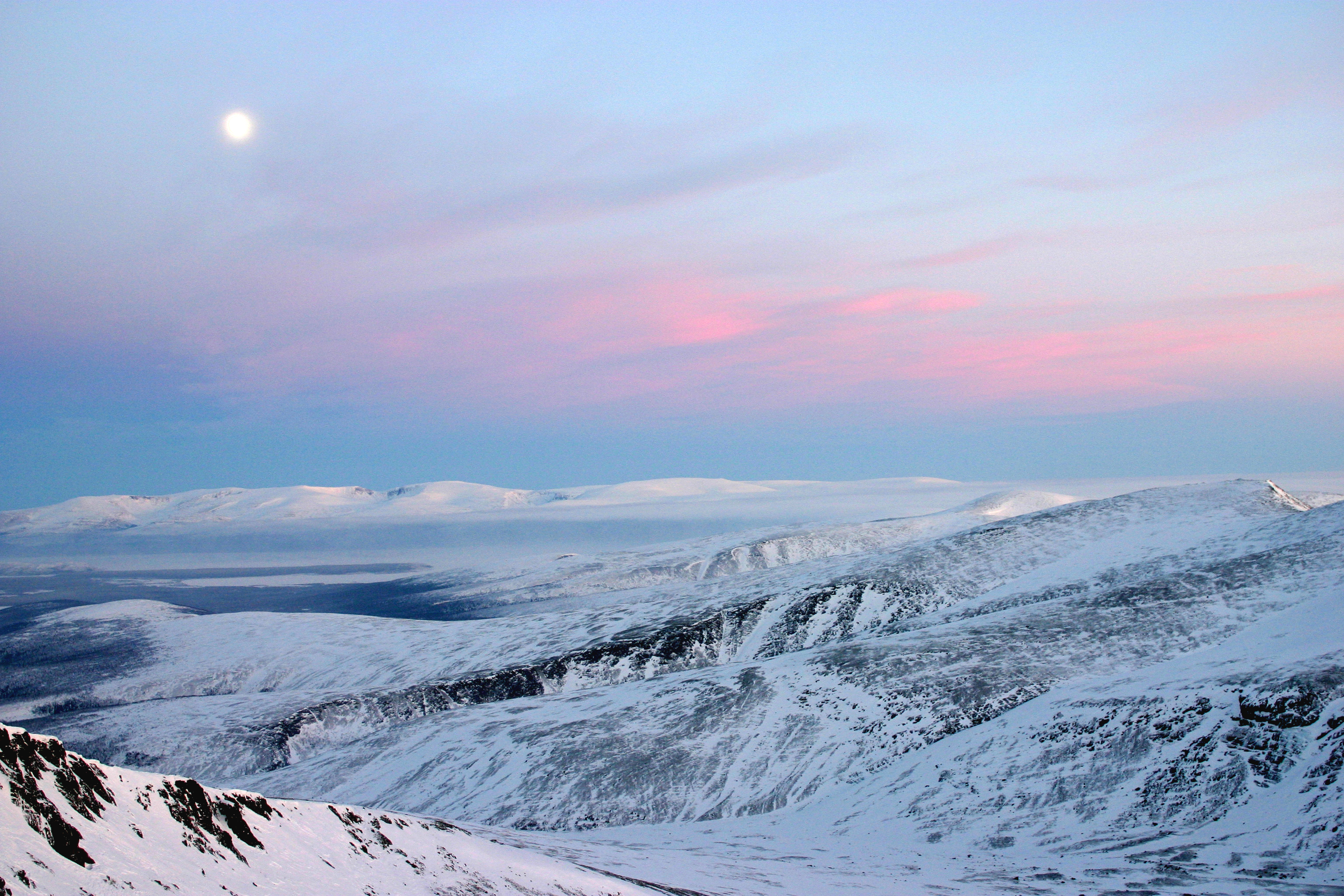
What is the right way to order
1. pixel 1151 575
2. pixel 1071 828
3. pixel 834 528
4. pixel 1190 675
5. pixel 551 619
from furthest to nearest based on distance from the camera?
1. pixel 834 528
2. pixel 551 619
3. pixel 1151 575
4. pixel 1190 675
5. pixel 1071 828

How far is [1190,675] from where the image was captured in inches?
1513

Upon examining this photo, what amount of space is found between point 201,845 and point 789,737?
1374 inches

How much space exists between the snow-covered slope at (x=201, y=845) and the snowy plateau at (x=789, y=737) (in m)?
0.07

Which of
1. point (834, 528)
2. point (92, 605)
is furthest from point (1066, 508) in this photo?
point (92, 605)

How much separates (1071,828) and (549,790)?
25.3 meters

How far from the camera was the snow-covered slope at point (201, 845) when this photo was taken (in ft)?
42.2

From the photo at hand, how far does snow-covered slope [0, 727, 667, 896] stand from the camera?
12.9 meters

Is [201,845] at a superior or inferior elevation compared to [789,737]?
superior

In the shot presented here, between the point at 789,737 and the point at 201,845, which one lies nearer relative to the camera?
the point at 201,845

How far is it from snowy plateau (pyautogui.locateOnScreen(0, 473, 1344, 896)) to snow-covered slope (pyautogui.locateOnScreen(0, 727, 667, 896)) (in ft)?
0.24

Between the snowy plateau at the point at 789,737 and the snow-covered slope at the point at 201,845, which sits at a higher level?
the snow-covered slope at the point at 201,845

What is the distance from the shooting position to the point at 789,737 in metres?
45.5

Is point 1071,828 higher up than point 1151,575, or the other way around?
point 1151,575

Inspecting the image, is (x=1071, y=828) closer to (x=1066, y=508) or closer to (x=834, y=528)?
(x=1066, y=508)
